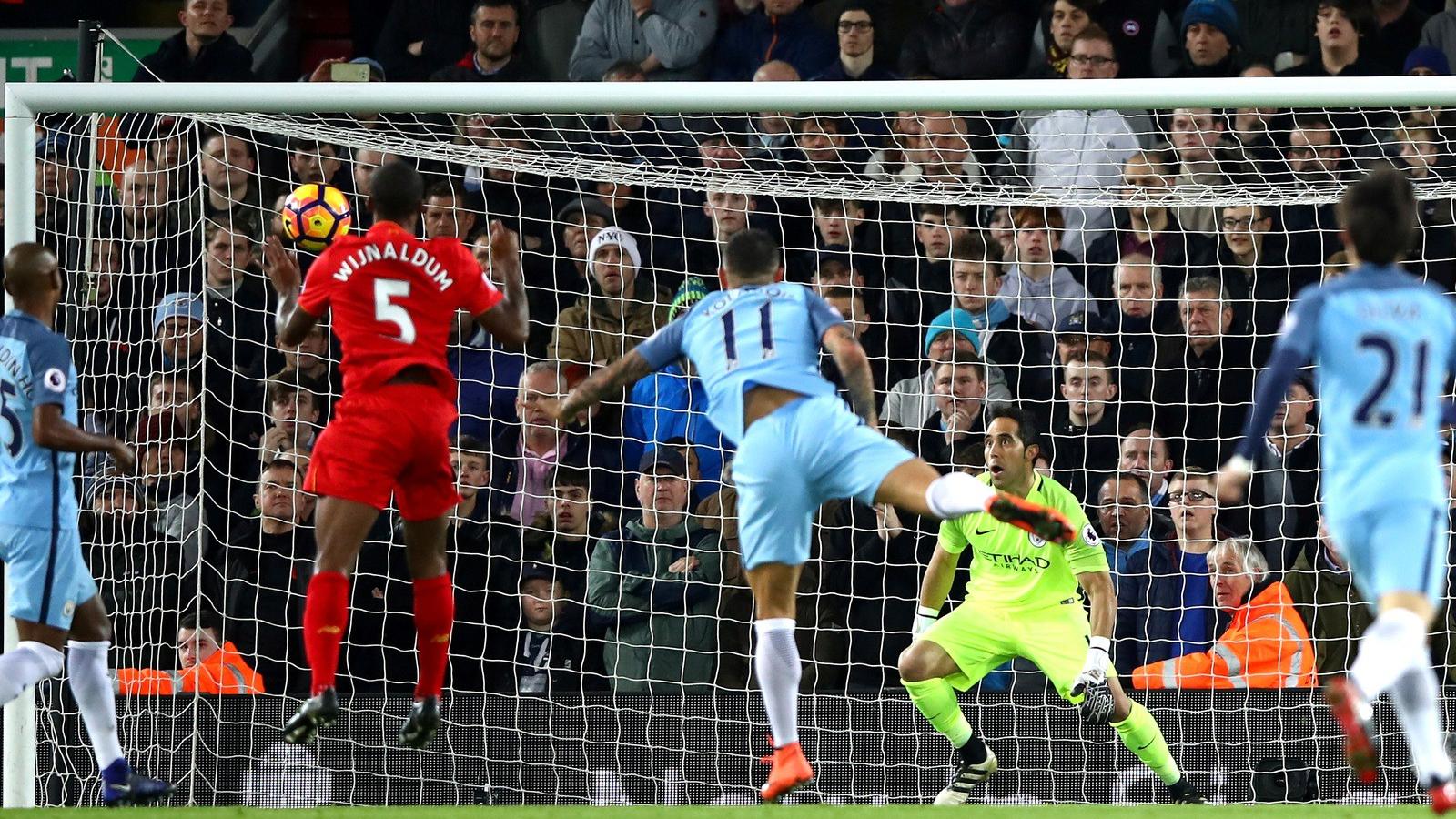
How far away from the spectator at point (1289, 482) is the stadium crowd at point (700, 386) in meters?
0.03

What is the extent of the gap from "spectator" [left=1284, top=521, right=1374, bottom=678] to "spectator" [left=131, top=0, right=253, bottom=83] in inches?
283

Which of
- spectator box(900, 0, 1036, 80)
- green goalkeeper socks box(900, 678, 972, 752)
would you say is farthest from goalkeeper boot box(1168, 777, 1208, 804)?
spectator box(900, 0, 1036, 80)

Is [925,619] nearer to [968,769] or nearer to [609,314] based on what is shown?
[968,769]

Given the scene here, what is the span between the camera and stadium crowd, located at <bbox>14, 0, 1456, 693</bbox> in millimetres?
8797

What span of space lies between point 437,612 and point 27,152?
2.97m

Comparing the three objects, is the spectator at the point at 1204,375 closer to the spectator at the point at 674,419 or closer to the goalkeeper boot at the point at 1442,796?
the spectator at the point at 674,419

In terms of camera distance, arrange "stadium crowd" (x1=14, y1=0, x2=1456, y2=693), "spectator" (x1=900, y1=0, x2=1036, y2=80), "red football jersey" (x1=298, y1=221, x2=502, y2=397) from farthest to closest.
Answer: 1. "spectator" (x1=900, y1=0, x2=1036, y2=80)
2. "stadium crowd" (x1=14, y1=0, x2=1456, y2=693)
3. "red football jersey" (x1=298, y1=221, x2=502, y2=397)

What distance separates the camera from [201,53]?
11.2m

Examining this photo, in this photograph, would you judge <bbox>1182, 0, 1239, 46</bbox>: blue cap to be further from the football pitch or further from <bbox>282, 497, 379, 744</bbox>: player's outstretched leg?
<bbox>282, 497, 379, 744</bbox>: player's outstretched leg

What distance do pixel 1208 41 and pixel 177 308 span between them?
6290mm

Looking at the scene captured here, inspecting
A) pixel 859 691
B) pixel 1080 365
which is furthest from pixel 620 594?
pixel 1080 365

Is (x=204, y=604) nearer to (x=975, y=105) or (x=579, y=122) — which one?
(x=579, y=122)

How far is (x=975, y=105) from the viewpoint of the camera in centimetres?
744

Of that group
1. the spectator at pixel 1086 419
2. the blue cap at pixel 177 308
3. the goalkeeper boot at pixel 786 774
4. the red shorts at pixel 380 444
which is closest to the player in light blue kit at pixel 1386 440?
the goalkeeper boot at pixel 786 774
